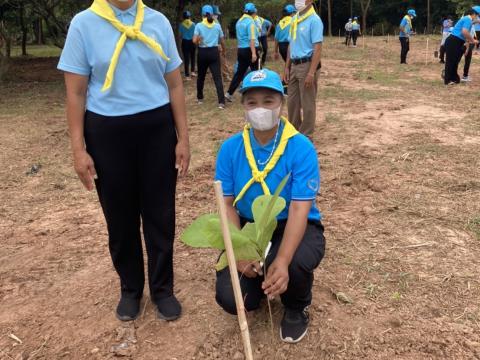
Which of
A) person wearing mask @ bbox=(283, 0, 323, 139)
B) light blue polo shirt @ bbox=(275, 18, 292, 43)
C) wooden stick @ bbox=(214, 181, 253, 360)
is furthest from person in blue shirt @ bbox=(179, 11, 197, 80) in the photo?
wooden stick @ bbox=(214, 181, 253, 360)

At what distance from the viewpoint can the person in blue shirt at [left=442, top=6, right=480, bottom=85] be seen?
936cm

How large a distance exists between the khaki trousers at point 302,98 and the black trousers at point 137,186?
3.45m

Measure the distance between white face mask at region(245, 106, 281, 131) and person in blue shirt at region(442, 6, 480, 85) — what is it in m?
8.74

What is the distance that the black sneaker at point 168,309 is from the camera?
2.47 m

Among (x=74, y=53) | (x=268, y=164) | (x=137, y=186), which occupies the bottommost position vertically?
(x=137, y=186)

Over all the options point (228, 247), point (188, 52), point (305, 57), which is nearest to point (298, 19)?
point (305, 57)

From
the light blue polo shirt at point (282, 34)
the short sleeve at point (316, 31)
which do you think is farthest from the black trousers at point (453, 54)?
the short sleeve at point (316, 31)

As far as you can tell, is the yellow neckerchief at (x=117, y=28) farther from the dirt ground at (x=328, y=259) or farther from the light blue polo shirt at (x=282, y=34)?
the light blue polo shirt at (x=282, y=34)

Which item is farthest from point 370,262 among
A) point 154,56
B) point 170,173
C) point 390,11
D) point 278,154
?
point 390,11

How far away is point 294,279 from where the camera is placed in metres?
2.12

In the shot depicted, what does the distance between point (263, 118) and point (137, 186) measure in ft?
2.32

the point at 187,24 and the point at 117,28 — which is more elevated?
the point at 187,24

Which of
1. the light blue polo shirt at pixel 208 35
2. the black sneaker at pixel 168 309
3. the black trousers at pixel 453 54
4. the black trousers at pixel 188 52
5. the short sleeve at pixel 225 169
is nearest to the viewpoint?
the short sleeve at pixel 225 169

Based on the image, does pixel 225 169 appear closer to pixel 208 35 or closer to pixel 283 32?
pixel 208 35
